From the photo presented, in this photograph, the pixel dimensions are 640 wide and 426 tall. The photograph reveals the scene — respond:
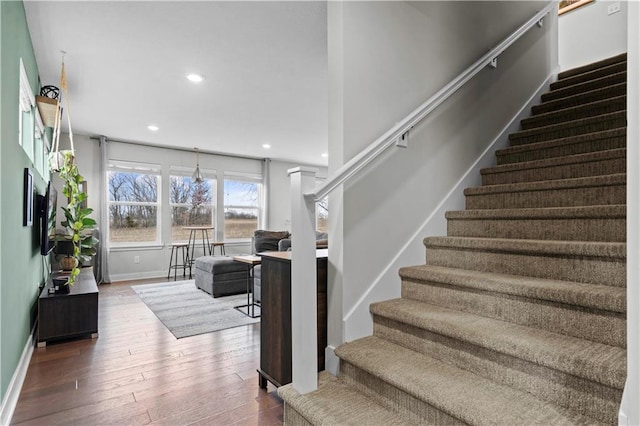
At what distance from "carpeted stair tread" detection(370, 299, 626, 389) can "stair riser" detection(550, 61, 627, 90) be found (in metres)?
3.04

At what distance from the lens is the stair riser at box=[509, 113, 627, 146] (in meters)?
2.34

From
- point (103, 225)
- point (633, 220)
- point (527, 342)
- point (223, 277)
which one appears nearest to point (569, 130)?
point (527, 342)

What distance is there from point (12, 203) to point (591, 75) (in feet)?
15.8

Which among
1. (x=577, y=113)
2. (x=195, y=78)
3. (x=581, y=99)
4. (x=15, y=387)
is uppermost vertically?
(x=195, y=78)

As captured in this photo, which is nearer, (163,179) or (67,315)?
(67,315)

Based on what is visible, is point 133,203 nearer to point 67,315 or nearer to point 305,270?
point 67,315

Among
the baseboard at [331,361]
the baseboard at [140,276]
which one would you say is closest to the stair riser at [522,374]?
the baseboard at [331,361]

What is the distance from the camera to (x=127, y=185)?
253 inches

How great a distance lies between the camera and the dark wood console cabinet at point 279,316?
5.98 feet

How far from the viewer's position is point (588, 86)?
3.09 meters

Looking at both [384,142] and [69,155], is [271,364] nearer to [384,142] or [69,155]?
[384,142]

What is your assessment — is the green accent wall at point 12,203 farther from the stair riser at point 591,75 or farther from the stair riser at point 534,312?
the stair riser at point 591,75

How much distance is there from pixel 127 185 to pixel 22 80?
4189 mm

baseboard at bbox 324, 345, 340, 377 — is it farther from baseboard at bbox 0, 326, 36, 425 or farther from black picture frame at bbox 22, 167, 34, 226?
black picture frame at bbox 22, 167, 34, 226
